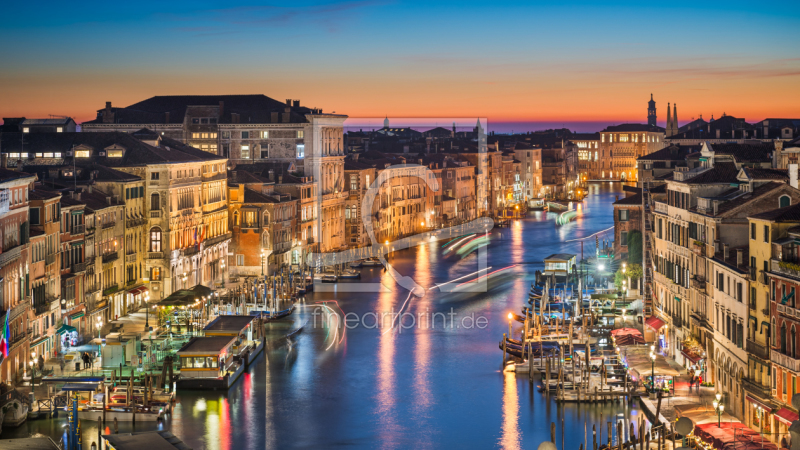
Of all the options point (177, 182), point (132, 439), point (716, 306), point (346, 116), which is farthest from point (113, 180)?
point (346, 116)

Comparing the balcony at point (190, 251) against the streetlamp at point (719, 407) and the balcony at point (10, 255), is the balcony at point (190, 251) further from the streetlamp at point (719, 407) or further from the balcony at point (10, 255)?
the streetlamp at point (719, 407)

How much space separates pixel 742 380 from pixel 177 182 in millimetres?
20489

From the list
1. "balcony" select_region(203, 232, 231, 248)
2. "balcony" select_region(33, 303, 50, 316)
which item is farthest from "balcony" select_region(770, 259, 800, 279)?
"balcony" select_region(203, 232, 231, 248)

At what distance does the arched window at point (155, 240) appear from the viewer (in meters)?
33.3

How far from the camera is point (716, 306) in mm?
21375

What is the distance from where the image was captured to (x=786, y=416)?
16.8m

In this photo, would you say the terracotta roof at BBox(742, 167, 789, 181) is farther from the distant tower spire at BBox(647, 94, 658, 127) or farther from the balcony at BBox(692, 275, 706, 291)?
the distant tower spire at BBox(647, 94, 658, 127)

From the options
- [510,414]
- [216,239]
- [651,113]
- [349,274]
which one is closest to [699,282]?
[510,414]

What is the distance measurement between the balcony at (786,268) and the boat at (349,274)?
2525 centimetres

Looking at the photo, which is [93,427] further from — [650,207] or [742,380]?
[650,207]

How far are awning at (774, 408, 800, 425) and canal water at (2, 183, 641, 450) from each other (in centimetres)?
381

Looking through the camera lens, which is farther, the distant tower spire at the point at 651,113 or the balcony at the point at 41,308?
the distant tower spire at the point at 651,113

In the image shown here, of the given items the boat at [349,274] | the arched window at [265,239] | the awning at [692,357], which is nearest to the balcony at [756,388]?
the awning at [692,357]

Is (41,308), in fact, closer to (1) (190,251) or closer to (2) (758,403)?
(1) (190,251)
